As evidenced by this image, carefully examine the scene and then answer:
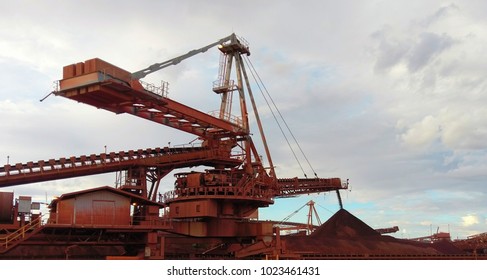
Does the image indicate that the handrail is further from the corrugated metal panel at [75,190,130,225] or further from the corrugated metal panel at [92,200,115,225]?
the corrugated metal panel at [92,200,115,225]

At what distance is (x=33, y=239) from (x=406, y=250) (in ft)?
114

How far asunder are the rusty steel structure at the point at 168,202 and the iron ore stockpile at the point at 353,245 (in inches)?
4.6

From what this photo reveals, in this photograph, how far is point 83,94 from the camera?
28719mm

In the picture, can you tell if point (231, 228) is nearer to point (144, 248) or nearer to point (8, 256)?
point (144, 248)

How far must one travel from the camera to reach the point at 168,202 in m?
37.4

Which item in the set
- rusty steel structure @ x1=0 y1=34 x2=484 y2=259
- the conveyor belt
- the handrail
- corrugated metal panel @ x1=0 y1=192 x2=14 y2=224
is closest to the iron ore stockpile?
rusty steel structure @ x1=0 y1=34 x2=484 y2=259

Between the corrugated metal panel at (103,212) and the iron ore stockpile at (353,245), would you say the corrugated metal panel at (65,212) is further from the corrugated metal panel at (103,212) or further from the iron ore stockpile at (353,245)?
the iron ore stockpile at (353,245)

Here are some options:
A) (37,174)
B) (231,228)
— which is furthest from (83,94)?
(231,228)

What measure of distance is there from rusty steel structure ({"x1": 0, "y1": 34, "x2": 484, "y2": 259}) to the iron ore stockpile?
117 millimetres

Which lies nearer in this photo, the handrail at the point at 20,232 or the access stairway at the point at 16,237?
the access stairway at the point at 16,237

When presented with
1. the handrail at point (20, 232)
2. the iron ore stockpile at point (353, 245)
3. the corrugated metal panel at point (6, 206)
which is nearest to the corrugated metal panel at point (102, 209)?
the handrail at point (20, 232)

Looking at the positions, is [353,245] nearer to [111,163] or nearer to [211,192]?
[211,192]

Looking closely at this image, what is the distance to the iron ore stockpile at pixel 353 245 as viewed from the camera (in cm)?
3938
